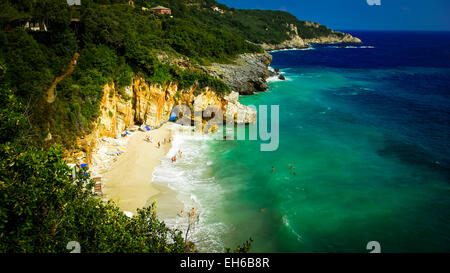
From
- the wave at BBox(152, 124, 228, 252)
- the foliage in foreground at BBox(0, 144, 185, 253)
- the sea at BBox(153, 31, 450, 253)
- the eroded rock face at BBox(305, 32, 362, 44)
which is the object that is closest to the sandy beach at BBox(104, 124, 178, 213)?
the wave at BBox(152, 124, 228, 252)

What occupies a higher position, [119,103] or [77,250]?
[119,103]

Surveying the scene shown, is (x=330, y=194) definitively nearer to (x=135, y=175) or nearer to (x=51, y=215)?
(x=135, y=175)

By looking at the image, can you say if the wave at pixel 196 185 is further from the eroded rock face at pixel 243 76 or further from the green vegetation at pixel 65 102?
the eroded rock face at pixel 243 76

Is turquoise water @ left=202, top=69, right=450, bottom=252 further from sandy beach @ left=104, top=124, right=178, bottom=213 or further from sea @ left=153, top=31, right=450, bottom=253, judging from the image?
sandy beach @ left=104, top=124, right=178, bottom=213

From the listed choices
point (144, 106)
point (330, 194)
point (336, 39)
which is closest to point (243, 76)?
point (144, 106)
